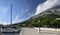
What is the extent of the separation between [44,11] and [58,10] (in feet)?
7.02

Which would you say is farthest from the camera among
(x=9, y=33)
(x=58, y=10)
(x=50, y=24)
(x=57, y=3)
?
(x=57, y=3)

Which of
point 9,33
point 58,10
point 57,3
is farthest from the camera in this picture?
point 57,3

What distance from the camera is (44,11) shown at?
964 inches

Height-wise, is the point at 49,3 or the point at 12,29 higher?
the point at 49,3

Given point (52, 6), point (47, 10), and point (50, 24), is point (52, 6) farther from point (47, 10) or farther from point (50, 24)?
point (50, 24)

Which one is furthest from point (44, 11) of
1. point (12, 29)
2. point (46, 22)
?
point (12, 29)

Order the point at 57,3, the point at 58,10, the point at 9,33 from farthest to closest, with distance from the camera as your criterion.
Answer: the point at 57,3
the point at 58,10
the point at 9,33

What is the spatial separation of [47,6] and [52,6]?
843 millimetres

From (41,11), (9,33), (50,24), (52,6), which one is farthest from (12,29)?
(52,6)

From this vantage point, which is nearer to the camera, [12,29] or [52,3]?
[12,29]

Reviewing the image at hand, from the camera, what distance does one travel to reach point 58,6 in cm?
2564

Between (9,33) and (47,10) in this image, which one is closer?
(9,33)

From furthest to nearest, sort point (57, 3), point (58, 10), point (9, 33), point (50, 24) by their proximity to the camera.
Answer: point (57, 3) → point (58, 10) → point (50, 24) → point (9, 33)

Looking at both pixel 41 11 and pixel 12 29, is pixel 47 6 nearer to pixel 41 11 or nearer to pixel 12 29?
pixel 41 11
